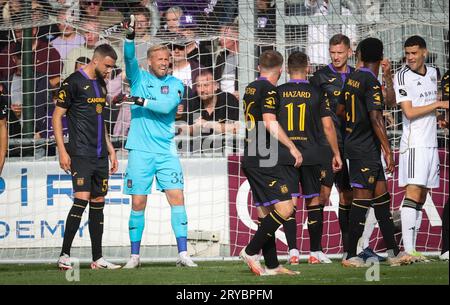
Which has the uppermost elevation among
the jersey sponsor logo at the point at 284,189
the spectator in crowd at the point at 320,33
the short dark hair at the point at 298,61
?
the spectator in crowd at the point at 320,33

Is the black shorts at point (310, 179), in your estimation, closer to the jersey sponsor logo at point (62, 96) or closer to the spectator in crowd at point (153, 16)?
the jersey sponsor logo at point (62, 96)

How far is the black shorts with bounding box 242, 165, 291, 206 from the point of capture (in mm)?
9367

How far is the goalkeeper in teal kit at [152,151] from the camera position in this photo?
425 inches

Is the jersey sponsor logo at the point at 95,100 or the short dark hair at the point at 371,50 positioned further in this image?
the jersey sponsor logo at the point at 95,100

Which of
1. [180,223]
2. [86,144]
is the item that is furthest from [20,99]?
[180,223]

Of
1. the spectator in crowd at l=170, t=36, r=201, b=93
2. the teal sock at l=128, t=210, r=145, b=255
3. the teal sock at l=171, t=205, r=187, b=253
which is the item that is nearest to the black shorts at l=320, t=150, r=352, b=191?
the teal sock at l=171, t=205, r=187, b=253

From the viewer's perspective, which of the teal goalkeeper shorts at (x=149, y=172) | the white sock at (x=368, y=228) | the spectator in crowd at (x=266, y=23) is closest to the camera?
the teal goalkeeper shorts at (x=149, y=172)

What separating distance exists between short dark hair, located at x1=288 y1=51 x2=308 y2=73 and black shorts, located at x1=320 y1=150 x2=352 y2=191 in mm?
1172

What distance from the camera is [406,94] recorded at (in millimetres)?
10633

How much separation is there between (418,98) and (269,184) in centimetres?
215

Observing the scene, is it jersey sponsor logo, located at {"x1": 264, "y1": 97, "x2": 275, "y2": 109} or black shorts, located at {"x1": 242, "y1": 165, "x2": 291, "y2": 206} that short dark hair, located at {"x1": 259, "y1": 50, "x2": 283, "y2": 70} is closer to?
jersey sponsor logo, located at {"x1": 264, "y1": 97, "x2": 275, "y2": 109}

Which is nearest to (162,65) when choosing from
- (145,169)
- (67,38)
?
(145,169)

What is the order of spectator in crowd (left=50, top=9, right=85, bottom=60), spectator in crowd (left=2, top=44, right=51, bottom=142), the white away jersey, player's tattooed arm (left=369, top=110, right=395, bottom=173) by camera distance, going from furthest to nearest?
spectator in crowd (left=50, top=9, right=85, bottom=60) < spectator in crowd (left=2, top=44, right=51, bottom=142) < the white away jersey < player's tattooed arm (left=369, top=110, right=395, bottom=173)

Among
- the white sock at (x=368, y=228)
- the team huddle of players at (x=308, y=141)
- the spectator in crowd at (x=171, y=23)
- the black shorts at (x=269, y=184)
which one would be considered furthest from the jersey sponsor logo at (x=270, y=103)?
the spectator in crowd at (x=171, y=23)
